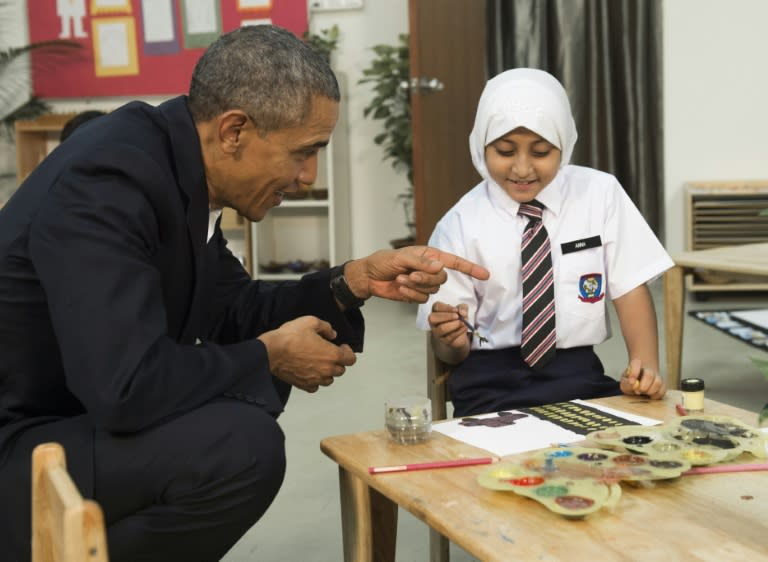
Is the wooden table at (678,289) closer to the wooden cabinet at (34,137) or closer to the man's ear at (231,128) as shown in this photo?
the man's ear at (231,128)

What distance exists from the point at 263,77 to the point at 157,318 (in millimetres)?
388

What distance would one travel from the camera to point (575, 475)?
119 centimetres

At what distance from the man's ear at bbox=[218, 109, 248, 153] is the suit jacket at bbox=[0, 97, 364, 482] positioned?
0.05 metres

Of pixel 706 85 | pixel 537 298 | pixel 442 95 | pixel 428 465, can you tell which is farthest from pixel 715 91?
pixel 428 465

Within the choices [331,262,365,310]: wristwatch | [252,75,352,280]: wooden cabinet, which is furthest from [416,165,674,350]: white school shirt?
[252,75,352,280]: wooden cabinet

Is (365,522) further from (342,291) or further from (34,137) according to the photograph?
(34,137)

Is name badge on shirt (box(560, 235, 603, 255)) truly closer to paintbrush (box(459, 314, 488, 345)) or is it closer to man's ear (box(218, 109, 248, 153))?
paintbrush (box(459, 314, 488, 345))

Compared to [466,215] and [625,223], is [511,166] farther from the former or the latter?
[625,223]

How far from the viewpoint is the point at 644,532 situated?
3.43 ft

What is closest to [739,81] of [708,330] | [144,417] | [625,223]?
[708,330]

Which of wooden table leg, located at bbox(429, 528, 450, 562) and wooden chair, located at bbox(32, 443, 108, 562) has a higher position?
wooden chair, located at bbox(32, 443, 108, 562)

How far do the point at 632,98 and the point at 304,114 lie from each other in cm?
418

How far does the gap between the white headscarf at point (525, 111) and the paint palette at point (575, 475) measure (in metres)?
0.76

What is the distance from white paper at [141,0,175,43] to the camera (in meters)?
5.77
